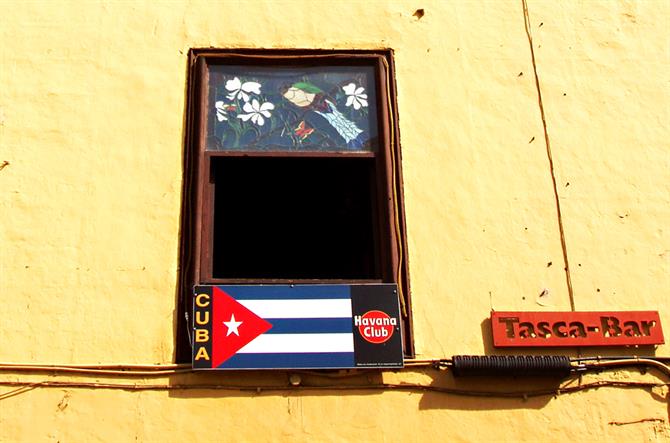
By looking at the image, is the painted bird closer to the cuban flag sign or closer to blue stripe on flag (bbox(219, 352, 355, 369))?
the cuban flag sign

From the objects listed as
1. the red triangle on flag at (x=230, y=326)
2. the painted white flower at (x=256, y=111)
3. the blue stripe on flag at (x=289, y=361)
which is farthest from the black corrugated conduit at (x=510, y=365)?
the painted white flower at (x=256, y=111)

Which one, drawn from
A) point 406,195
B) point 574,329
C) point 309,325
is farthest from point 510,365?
point 406,195

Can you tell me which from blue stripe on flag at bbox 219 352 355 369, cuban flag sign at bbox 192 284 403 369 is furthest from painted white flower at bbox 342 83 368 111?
blue stripe on flag at bbox 219 352 355 369

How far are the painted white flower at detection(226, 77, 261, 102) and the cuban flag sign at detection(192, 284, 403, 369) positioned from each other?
1507 mm

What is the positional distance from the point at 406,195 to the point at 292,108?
105 cm

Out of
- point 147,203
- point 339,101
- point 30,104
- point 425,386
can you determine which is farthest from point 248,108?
point 425,386

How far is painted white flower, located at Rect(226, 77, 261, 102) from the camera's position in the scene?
5.90m

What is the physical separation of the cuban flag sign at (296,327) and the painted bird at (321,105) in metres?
1.21

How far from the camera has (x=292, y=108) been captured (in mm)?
5902

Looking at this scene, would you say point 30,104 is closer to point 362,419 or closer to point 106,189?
point 106,189

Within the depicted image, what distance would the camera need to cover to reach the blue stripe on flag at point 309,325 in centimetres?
503

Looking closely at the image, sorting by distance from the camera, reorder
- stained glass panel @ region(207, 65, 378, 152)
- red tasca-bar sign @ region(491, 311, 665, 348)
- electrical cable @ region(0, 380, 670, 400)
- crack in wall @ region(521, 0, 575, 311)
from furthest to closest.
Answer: stained glass panel @ region(207, 65, 378, 152)
crack in wall @ region(521, 0, 575, 311)
red tasca-bar sign @ region(491, 311, 665, 348)
electrical cable @ region(0, 380, 670, 400)

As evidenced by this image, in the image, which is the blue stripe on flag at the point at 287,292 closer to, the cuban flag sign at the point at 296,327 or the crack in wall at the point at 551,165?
the cuban flag sign at the point at 296,327

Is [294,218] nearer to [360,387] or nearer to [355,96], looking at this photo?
[355,96]
